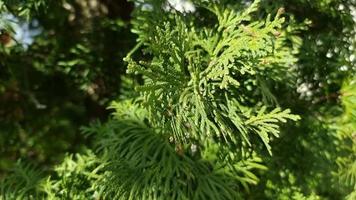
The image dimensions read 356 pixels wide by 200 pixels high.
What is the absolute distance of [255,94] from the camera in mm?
1236

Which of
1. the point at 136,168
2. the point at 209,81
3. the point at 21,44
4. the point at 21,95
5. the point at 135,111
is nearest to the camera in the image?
the point at 209,81

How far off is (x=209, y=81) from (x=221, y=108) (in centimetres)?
6

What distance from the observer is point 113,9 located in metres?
1.71

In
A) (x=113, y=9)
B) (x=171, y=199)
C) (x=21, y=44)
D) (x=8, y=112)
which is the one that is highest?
(x=113, y=9)

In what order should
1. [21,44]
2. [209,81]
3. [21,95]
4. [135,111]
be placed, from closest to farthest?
[209,81], [135,111], [21,44], [21,95]

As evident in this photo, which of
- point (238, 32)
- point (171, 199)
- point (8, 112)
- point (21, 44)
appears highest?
point (21, 44)

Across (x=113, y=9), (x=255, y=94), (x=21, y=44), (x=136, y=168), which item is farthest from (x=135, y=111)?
(x=113, y=9)

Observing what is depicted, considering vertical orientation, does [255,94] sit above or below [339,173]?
above

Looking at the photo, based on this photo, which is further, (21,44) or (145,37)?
(21,44)

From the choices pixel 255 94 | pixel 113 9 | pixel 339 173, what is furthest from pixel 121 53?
pixel 339 173

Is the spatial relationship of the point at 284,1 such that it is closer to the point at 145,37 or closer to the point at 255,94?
the point at 255,94

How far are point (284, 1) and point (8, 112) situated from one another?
922 mm

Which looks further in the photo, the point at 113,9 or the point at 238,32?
the point at 113,9

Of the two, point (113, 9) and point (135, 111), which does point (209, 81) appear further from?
point (113, 9)
